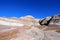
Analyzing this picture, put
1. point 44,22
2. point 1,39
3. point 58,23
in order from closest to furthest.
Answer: point 1,39
point 58,23
point 44,22

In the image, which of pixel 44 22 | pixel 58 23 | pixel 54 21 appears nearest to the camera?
pixel 58 23

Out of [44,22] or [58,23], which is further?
[44,22]

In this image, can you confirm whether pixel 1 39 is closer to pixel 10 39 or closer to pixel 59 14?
pixel 10 39

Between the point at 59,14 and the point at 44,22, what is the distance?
2252 centimetres

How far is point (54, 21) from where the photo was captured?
294ft

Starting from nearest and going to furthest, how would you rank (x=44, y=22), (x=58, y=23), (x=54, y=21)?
(x=58, y=23) < (x=54, y=21) < (x=44, y=22)

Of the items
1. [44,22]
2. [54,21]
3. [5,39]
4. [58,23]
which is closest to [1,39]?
[5,39]

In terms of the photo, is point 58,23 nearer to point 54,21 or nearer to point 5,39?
point 54,21

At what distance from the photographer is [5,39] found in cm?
1341

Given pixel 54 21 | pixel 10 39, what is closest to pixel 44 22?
pixel 54 21

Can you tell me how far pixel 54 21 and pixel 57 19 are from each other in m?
3.40

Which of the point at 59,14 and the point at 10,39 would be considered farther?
the point at 59,14

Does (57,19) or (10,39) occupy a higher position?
(57,19)

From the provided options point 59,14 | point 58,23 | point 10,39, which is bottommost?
point 10,39
